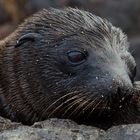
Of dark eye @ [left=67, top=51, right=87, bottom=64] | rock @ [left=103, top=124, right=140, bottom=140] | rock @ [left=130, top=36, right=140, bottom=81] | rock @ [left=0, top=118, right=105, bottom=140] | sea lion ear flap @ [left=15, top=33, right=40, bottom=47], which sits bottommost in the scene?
rock @ [left=130, top=36, right=140, bottom=81]

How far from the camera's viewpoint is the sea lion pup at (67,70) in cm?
658

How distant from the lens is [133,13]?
746 inches

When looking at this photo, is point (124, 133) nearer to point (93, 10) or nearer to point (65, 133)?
point (65, 133)

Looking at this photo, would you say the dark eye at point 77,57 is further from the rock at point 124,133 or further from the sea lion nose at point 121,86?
the rock at point 124,133

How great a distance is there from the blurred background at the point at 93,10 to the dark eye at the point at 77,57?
34.2 feet

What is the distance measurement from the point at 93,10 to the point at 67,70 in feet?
38.9

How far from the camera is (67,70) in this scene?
6914 millimetres

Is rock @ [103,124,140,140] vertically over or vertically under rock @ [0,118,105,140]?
over

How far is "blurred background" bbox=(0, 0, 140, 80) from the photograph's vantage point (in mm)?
17953

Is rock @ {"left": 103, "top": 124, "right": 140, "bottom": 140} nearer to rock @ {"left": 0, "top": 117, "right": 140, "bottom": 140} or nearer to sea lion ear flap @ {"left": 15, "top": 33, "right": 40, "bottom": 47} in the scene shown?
rock @ {"left": 0, "top": 117, "right": 140, "bottom": 140}

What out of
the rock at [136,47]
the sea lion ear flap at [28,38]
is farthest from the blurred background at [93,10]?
the sea lion ear flap at [28,38]

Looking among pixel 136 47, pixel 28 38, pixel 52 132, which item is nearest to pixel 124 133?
pixel 52 132

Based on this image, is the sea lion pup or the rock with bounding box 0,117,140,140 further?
the sea lion pup

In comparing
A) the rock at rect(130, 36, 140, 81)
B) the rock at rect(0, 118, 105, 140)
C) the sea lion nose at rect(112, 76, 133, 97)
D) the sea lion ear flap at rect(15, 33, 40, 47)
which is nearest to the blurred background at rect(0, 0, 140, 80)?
the rock at rect(130, 36, 140, 81)
